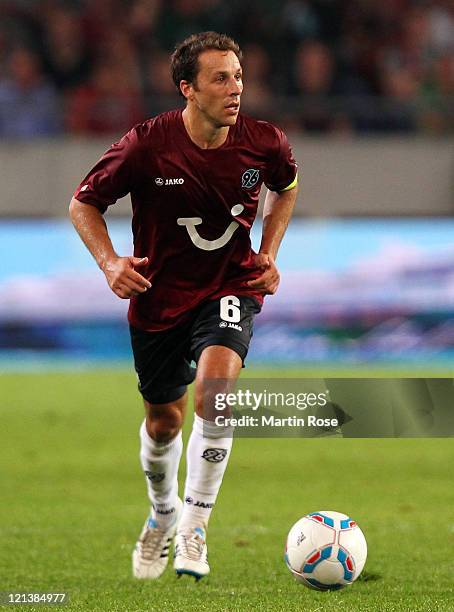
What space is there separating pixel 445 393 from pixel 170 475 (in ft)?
6.05

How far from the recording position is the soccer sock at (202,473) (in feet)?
16.7

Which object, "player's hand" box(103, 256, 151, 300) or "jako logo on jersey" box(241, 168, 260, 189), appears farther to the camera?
"jako logo on jersey" box(241, 168, 260, 189)

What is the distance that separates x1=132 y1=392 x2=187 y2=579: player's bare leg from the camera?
5652 mm

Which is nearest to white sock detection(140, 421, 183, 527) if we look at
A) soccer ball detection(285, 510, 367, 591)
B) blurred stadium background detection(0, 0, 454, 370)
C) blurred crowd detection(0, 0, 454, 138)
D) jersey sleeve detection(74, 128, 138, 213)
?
soccer ball detection(285, 510, 367, 591)

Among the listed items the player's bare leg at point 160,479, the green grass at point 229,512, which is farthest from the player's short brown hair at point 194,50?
the green grass at point 229,512

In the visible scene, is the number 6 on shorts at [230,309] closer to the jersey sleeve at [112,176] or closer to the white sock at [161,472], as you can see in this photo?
the jersey sleeve at [112,176]

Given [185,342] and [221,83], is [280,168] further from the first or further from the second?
[185,342]

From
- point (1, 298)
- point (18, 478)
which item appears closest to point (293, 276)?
point (1, 298)

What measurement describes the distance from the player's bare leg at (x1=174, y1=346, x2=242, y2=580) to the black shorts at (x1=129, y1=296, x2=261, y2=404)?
0.10 m

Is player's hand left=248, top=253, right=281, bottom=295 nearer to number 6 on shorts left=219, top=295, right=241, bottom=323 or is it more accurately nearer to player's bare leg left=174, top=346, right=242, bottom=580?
number 6 on shorts left=219, top=295, right=241, bottom=323

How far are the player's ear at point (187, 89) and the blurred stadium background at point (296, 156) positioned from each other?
9.00 meters

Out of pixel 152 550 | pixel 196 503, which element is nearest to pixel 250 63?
pixel 152 550

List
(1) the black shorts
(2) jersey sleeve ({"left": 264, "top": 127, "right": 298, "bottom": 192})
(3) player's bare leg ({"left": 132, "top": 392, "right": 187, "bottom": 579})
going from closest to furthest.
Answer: (1) the black shorts < (2) jersey sleeve ({"left": 264, "top": 127, "right": 298, "bottom": 192}) < (3) player's bare leg ({"left": 132, "top": 392, "right": 187, "bottom": 579})

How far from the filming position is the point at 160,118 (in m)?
5.43
